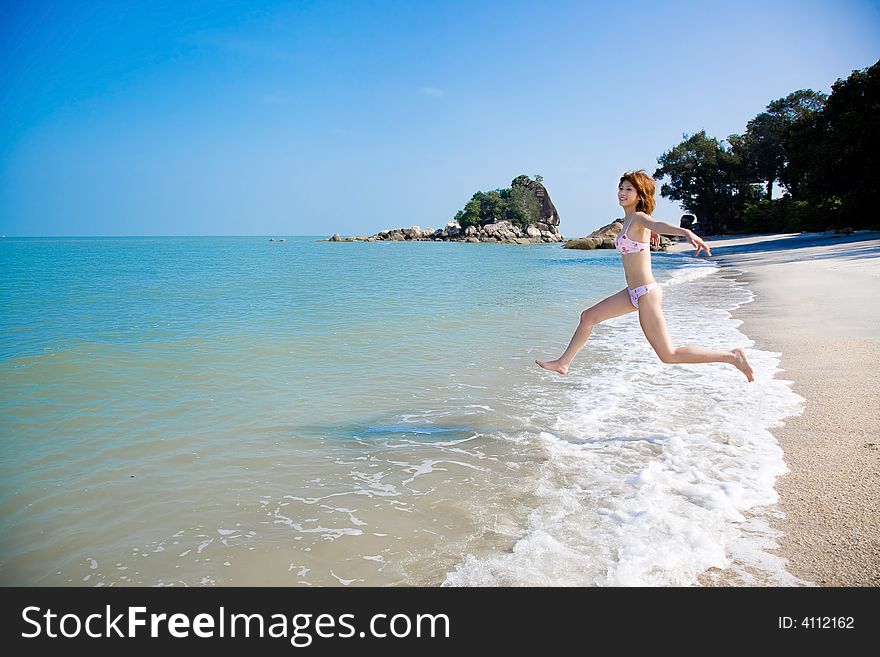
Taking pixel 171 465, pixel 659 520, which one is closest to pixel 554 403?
pixel 659 520

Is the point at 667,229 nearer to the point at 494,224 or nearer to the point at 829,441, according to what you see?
the point at 829,441

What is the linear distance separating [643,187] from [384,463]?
3138mm

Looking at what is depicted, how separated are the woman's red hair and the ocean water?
6.59 ft

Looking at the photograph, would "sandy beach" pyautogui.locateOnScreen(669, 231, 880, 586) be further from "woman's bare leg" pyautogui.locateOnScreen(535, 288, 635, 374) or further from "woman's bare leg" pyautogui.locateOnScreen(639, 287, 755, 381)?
"woman's bare leg" pyautogui.locateOnScreen(535, 288, 635, 374)

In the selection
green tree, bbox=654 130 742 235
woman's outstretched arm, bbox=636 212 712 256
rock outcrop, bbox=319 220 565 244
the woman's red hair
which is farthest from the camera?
rock outcrop, bbox=319 220 565 244

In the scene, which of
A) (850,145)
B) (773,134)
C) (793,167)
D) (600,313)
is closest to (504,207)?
(773,134)

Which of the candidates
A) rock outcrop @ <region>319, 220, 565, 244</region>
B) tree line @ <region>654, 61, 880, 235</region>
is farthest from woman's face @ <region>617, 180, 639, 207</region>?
rock outcrop @ <region>319, 220, 565, 244</region>

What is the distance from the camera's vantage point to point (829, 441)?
457cm

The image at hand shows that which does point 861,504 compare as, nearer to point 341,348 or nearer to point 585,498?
point 585,498

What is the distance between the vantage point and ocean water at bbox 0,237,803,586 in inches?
130

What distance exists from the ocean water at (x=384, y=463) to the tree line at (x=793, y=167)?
119 feet

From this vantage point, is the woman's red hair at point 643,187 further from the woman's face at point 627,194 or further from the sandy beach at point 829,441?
the sandy beach at point 829,441

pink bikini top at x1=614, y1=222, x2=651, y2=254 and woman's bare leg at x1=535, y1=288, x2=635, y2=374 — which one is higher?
pink bikini top at x1=614, y1=222, x2=651, y2=254

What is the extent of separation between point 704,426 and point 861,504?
1891mm
